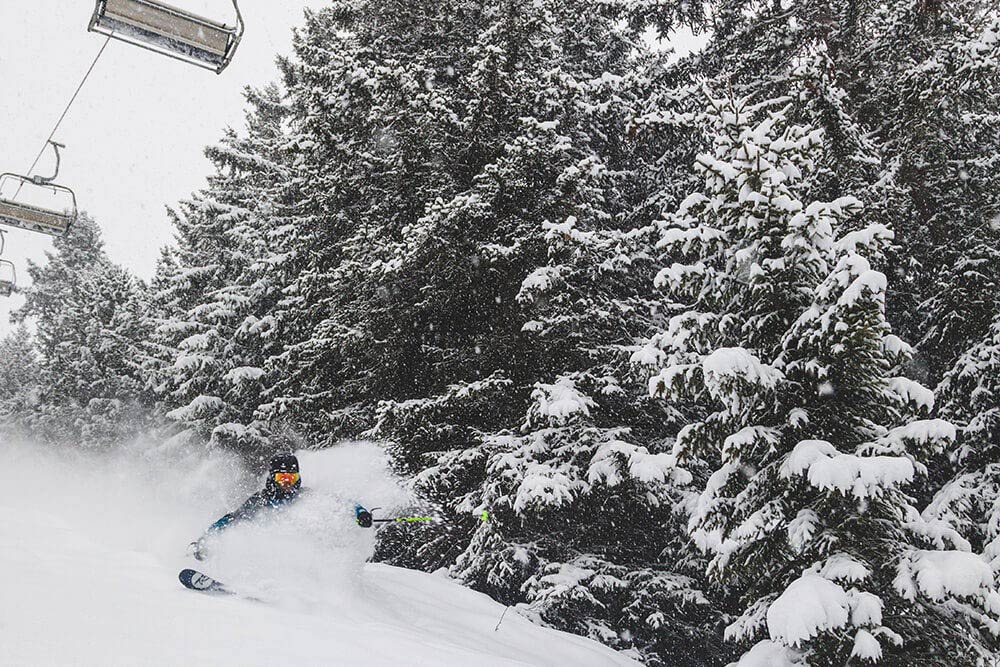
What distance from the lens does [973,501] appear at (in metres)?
10.2

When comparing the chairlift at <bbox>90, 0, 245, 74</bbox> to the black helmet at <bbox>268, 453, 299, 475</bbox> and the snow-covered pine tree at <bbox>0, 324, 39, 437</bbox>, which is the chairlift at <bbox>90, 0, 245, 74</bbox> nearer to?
the black helmet at <bbox>268, 453, 299, 475</bbox>

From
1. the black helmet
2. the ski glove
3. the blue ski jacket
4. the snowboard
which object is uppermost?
the black helmet

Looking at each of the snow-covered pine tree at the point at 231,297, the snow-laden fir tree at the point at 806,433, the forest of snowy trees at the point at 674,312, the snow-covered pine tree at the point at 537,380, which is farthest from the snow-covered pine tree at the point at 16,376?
the snow-laden fir tree at the point at 806,433

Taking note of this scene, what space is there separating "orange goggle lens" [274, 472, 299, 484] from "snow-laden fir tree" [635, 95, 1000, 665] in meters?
5.26

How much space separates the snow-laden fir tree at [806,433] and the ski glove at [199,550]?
243 inches

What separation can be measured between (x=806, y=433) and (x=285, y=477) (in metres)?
6.89

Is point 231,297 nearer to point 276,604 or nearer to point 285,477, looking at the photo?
point 285,477

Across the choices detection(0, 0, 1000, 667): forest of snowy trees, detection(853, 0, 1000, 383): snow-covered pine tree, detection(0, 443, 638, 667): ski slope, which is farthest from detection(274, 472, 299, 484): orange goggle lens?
detection(853, 0, 1000, 383): snow-covered pine tree

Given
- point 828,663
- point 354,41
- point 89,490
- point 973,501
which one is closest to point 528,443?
point 828,663

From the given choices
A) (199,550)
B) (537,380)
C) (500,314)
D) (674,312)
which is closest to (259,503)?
(199,550)

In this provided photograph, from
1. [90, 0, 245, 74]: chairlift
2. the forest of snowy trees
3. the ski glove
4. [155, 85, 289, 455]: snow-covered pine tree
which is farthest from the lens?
[155, 85, 289, 455]: snow-covered pine tree

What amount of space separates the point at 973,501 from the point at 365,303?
1106 cm

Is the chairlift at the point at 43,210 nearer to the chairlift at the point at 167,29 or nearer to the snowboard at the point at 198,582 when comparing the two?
the chairlift at the point at 167,29

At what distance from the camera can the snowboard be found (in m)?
6.98
